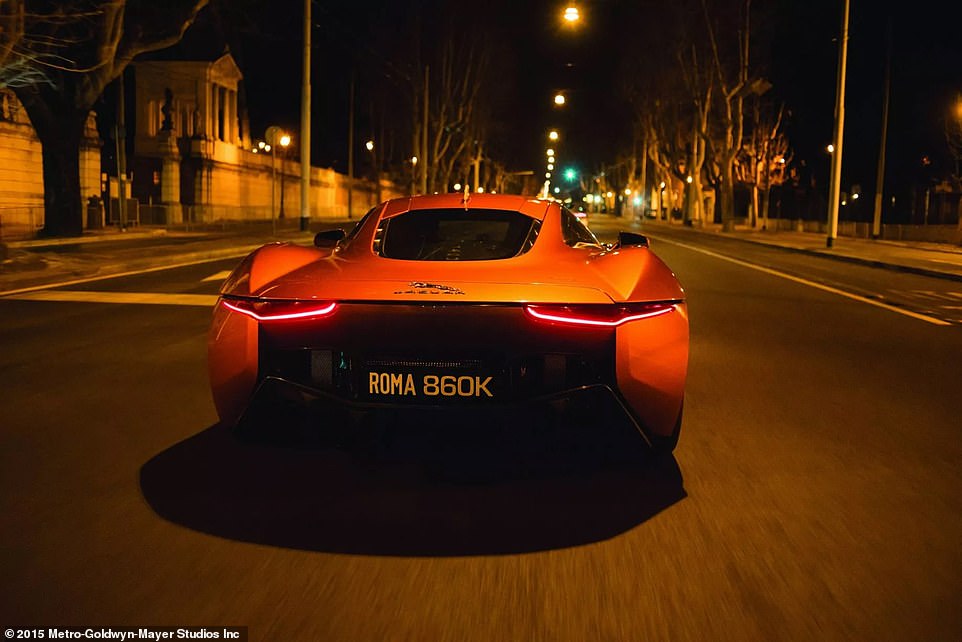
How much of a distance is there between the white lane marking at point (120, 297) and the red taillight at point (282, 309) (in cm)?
852

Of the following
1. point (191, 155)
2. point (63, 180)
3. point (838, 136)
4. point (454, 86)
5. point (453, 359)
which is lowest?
point (453, 359)

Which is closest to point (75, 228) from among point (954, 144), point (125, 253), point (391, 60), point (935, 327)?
point (125, 253)

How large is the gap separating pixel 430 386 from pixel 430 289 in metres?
0.41

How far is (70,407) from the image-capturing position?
6652 mm

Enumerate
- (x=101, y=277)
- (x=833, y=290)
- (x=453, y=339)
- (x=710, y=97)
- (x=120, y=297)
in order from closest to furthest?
(x=453, y=339) < (x=120, y=297) < (x=833, y=290) < (x=101, y=277) < (x=710, y=97)

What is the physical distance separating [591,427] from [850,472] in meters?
1.67

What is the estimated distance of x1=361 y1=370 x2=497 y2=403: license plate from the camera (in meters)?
4.40

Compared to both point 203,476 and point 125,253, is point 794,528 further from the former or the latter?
point 125,253

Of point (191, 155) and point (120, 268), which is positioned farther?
point (191, 155)

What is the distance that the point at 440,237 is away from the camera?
6.70 m

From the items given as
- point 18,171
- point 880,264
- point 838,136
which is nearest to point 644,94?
point 838,136

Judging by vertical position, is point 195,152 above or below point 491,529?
above

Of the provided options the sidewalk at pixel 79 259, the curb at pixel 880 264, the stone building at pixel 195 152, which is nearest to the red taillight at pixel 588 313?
the sidewalk at pixel 79 259

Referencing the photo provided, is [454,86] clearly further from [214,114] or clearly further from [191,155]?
[191,155]
